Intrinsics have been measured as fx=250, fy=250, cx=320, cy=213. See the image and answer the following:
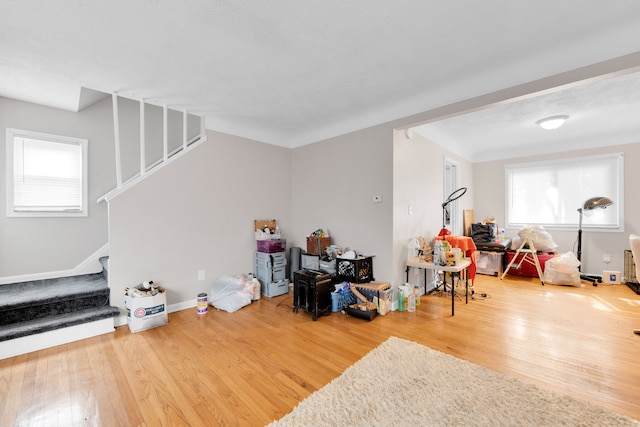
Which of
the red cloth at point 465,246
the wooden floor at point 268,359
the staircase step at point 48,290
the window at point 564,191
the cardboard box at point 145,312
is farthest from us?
the window at point 564,191

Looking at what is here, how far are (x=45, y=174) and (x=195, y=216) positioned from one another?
187 centimetres

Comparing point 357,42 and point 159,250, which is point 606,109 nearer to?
point 357,42

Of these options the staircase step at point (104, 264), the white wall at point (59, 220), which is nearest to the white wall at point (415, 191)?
the staircase step at point (104, 264)

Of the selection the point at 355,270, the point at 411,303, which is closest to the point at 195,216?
the point at 355,270

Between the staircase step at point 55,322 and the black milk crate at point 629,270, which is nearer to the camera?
the staircase step at point 55,322

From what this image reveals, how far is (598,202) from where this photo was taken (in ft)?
13.8

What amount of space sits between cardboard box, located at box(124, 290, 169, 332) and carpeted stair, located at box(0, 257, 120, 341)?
0.21 metres

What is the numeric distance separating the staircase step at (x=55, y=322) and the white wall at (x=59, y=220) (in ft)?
3.59

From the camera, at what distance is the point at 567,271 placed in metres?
4.17

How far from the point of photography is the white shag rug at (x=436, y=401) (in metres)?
1.47

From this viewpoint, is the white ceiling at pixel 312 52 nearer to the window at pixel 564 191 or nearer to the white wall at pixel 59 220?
the white wall at pixel 59 220

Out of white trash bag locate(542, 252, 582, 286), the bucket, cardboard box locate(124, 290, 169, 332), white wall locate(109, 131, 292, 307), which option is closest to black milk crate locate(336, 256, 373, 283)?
white wall locate(109, 131, 292, 307)

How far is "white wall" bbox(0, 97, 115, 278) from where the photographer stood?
9.66 ft

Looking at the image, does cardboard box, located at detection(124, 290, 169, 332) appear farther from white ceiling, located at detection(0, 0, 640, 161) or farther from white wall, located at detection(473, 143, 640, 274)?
white wall, located at detection(473, 143, 640, 274)
